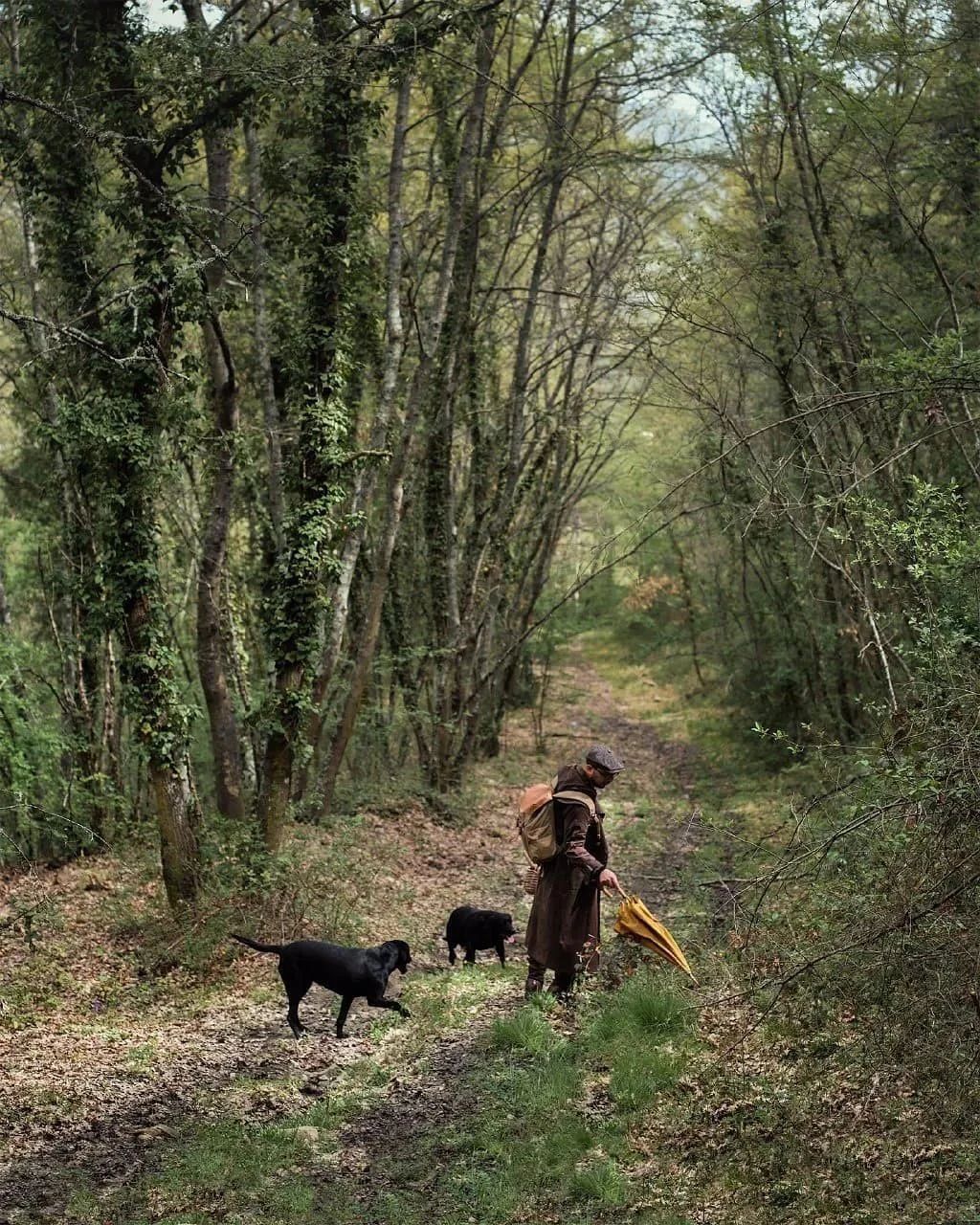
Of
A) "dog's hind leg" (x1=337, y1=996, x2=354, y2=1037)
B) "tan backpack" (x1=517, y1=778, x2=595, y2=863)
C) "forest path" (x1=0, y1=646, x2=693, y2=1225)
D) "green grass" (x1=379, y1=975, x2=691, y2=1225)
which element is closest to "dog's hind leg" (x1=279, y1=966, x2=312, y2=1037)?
"forest path" (x1=0, y1=646, x2=693, y2=1225)

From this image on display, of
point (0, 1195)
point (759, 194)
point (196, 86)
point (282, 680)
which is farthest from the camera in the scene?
point (759, 194)

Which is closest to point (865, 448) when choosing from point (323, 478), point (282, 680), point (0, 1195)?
point (323, 478)

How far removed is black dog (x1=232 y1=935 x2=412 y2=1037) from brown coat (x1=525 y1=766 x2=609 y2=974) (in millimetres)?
1108

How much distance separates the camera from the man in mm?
7641

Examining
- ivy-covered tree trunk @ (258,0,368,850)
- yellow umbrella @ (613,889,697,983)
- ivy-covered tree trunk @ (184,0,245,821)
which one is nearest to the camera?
Answer: yellow umbrella @ (613,889,697,983)

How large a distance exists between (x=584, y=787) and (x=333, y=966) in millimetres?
2158

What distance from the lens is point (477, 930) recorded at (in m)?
9.39

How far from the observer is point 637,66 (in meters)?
17.2

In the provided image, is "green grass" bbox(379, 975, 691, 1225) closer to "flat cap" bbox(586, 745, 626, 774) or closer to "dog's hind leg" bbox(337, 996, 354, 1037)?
"dog's hind leg" bbox(337, 996, 354, 1037)

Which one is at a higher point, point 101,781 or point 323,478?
point 323,478

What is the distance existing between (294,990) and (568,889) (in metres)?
2.09

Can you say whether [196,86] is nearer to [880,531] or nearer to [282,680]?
[282,680]

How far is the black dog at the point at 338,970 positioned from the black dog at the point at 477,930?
1.57m

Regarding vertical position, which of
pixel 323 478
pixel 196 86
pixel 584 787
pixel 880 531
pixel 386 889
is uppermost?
pixel 196 86
